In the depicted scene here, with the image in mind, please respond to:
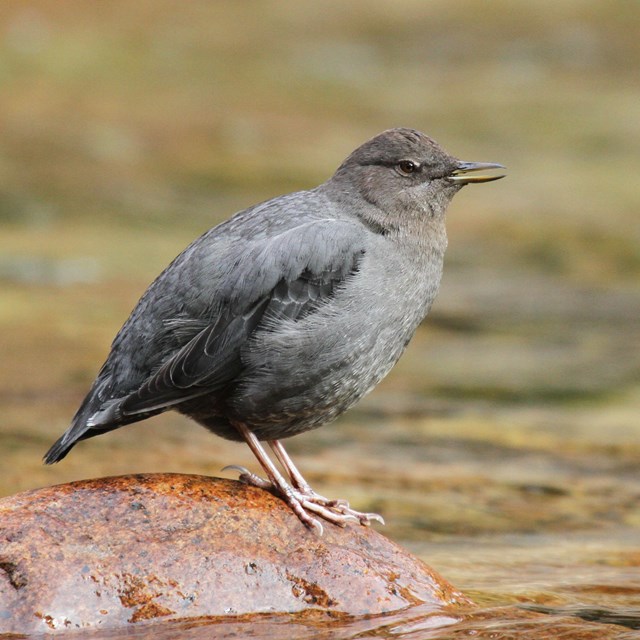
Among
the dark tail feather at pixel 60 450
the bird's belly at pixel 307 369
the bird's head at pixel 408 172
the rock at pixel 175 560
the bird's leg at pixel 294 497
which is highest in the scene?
the bird's head at pixel 408 172

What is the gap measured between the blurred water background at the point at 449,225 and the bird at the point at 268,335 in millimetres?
1248

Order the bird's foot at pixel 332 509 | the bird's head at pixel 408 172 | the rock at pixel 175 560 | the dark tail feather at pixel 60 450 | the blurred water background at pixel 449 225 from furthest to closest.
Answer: the blurred water background at pixel 449 225 < the bird's head at pixel 408 172 < the bird's foot at pixel 332 509 < the dark tail feather at pixel 60 450 < the rock at pixel 175 560

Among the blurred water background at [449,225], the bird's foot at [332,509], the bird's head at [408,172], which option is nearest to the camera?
the bird's foot at [332,509]

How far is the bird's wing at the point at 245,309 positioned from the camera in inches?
179

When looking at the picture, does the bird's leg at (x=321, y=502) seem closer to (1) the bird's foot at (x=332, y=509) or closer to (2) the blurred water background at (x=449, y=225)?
(1) the bird's foot at (x=332, y=509)

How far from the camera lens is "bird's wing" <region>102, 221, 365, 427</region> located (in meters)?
4.55

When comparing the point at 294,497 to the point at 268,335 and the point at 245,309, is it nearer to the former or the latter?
the point at 268,335

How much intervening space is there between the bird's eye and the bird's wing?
2.08ft

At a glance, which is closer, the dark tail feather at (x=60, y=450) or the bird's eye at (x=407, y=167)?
the dark tail feather at (x=60, y=450)

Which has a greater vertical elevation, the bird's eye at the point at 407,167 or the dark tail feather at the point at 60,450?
the bird's eye at the point at 407,167

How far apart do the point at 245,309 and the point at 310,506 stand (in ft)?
2.48

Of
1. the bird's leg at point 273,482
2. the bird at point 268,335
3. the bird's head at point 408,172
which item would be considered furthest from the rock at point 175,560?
the bird's head at point 408,172

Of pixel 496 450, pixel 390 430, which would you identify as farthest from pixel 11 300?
pixel 496 450

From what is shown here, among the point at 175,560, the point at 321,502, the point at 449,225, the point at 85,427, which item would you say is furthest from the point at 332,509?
the point at 449,225
